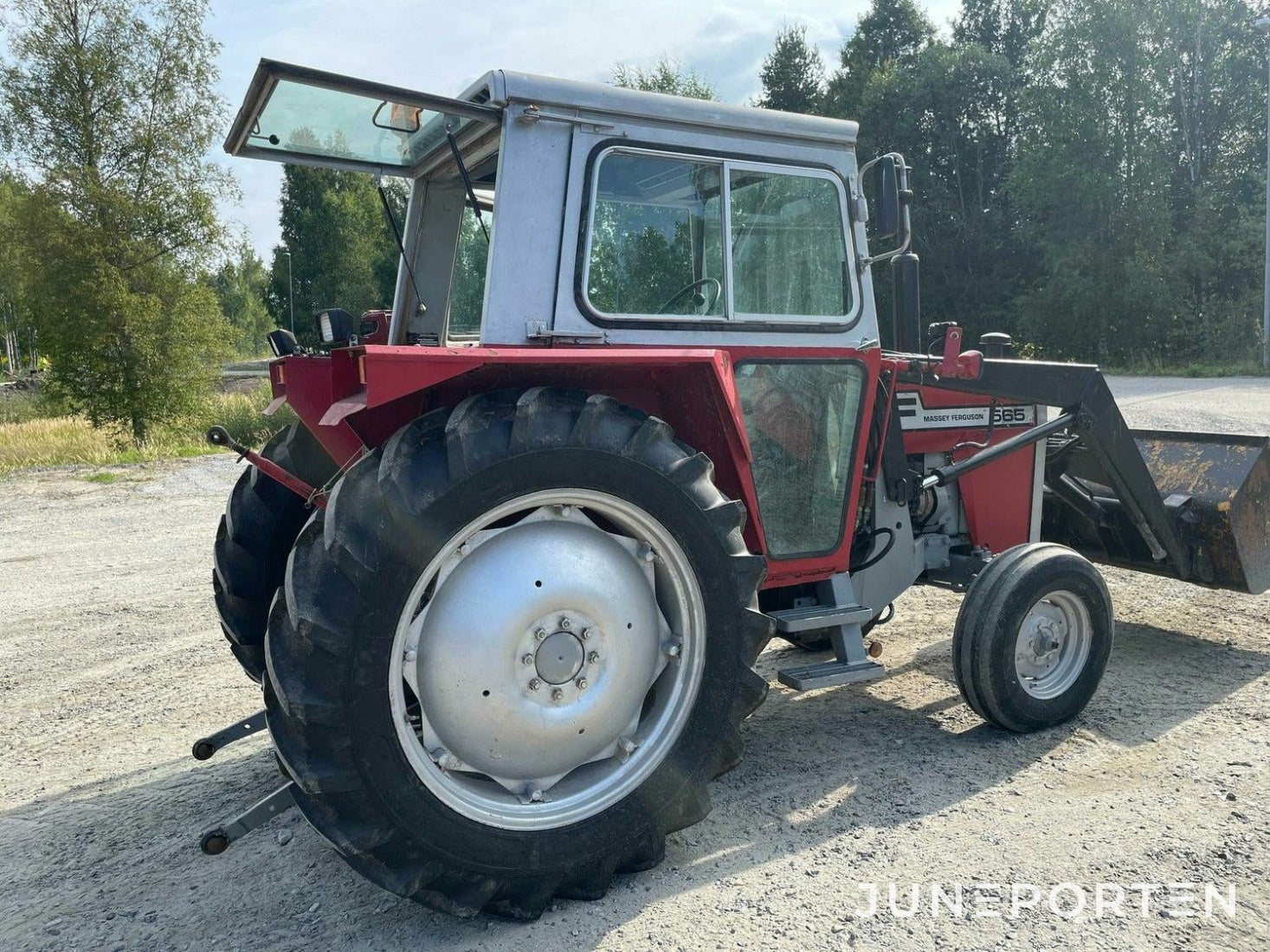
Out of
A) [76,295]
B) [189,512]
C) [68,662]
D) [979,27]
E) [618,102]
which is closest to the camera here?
[618,102]

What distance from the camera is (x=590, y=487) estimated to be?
2.69 metres

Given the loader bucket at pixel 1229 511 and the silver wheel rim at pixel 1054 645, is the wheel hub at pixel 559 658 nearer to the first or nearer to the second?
the silver wheel rim at pixel 1054 645

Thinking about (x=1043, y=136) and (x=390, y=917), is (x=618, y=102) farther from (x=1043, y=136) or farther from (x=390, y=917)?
(x=1043, y=136)

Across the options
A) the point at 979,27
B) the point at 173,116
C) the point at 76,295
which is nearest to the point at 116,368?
the point at 76,295

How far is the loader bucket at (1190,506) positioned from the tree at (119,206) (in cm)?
1457

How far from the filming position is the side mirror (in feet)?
11.4

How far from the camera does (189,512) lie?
9.59 metres

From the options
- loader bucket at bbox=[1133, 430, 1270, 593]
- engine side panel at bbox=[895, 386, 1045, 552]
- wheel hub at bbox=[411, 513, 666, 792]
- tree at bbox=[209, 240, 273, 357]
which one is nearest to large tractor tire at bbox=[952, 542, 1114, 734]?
engine side panel at bbox=[895, 386, 1045, 552]

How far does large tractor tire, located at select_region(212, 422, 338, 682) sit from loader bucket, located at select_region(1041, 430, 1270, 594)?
3.79m

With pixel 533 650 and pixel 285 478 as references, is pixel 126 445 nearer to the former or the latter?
pixel 285 478

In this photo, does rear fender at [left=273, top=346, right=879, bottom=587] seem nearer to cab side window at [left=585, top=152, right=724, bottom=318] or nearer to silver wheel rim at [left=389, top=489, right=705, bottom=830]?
cab side window at [left=585, top=152, right=724, bottom=318]

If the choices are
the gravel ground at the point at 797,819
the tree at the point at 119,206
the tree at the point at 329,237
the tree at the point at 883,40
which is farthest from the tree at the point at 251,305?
the gravel ground at the point at 797,819

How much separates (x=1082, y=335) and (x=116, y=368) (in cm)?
2714

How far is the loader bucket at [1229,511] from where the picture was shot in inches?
183
